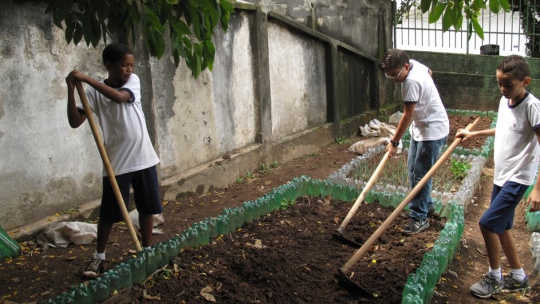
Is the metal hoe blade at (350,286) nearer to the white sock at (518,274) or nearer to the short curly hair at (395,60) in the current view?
the white sock at (518,274)

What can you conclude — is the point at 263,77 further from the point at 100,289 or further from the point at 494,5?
the point at 494,5

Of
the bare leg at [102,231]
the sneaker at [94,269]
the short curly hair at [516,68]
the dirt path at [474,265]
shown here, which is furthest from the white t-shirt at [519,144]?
the sneaker at [94,269]

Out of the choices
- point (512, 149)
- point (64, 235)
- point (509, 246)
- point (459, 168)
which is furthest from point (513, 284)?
point (64, 235)

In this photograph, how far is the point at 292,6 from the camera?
7.41 metres

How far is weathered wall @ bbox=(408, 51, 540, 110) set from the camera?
33.3ft

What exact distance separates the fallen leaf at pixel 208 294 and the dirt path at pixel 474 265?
4.88 feet

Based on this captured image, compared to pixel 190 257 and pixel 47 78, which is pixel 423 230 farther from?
pixel 47 78

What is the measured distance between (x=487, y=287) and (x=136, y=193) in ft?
8.41

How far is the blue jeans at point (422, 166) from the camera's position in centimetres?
420

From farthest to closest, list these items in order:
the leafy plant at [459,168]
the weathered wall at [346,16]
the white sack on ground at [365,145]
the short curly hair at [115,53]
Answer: the white sack on ground at [365,145] < the weathered wall at [346,16] < the leafy plant at [459,168] < the short curly hair at [115,53]

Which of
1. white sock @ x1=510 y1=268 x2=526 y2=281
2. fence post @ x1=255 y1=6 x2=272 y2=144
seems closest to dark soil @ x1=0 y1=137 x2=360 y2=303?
fence post @ x1=255 y1=6 x2=272 y2=144

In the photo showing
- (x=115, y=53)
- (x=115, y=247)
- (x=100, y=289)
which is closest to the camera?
(x=100, y=289)

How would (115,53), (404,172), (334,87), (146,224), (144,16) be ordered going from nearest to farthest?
(144,16) < (115,53) < (146,224) < (404,172) < (334,87)

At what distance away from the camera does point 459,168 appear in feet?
20.1
